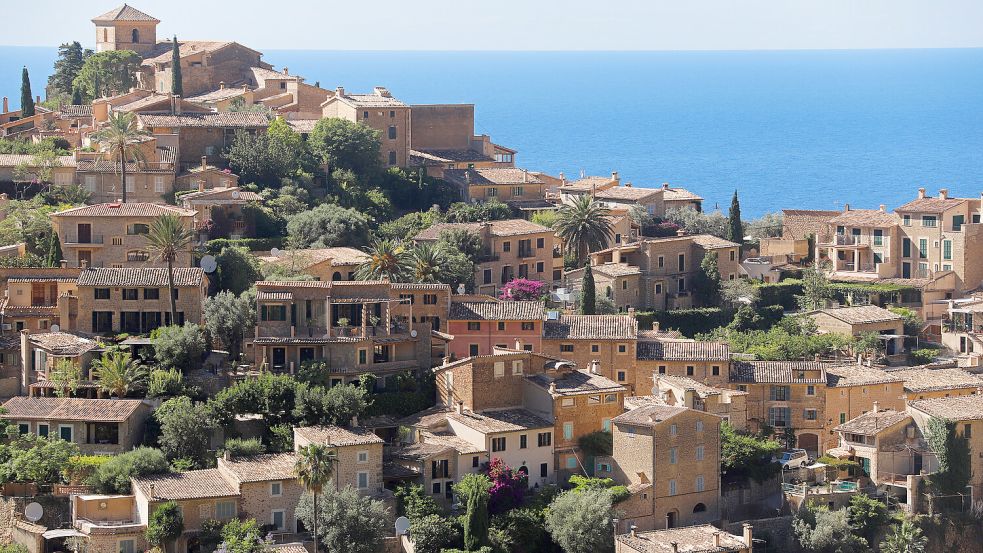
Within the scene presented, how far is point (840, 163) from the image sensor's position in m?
153

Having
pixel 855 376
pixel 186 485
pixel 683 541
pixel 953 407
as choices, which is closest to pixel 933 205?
pixel 855 376

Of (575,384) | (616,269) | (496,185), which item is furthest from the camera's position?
(496,185)

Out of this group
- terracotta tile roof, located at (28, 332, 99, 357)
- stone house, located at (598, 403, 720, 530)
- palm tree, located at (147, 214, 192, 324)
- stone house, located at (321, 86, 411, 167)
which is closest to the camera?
stone house, located at (598, 403, 720, 530)

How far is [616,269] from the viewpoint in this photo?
6244cm

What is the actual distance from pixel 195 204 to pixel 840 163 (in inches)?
3960

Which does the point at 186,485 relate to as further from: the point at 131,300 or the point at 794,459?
the point at 794,459

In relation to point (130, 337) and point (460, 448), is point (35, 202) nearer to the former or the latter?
point (130, 337)

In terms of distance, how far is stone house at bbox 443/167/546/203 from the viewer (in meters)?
70.9

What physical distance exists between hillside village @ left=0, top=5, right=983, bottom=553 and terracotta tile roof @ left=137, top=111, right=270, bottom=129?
0.22m

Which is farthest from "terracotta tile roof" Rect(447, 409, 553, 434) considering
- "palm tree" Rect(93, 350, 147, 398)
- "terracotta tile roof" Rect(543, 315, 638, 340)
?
"palm tree" Rect(93, 350, 147, 398)

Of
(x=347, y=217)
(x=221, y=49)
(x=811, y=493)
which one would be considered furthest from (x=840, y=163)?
(x=811, y=493)

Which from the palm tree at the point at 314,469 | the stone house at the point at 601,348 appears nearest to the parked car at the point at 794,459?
the stone house at the point at 601,348

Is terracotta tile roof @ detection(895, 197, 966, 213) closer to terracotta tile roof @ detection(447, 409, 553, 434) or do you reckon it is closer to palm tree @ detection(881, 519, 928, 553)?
palm tree @ detection(881, 519, 928, 553)

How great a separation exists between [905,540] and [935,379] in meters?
8.53
